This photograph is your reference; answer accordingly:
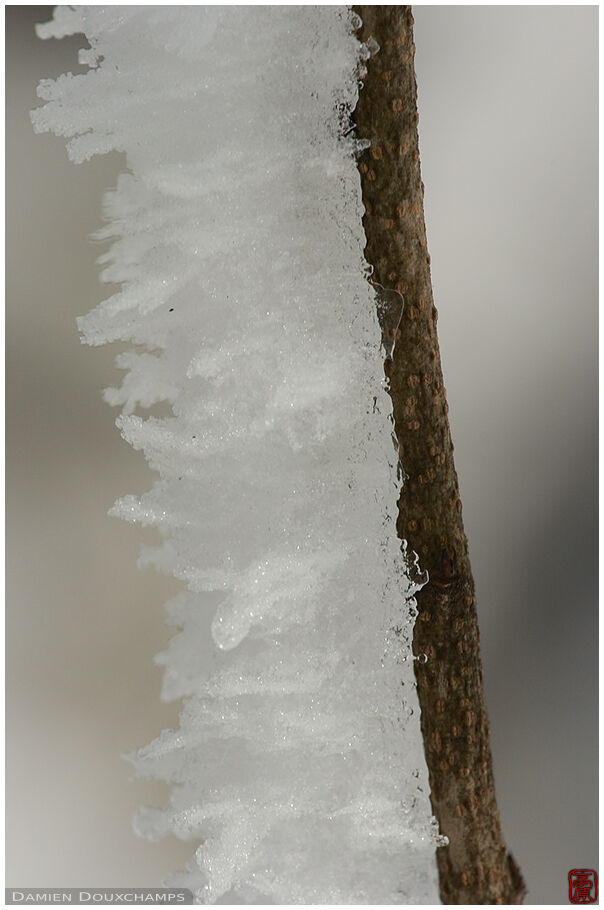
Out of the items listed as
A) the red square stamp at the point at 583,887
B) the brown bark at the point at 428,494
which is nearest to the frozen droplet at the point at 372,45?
the brown bark at the point at 428,494

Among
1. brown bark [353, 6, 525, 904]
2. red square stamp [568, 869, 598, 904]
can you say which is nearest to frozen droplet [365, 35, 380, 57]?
brown bark [353, 6, 525, 904]

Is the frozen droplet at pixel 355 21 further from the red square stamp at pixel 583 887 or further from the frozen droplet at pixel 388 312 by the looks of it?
the red square stamp at pixel 583 887

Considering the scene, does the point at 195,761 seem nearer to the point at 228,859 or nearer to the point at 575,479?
the point at 228,859

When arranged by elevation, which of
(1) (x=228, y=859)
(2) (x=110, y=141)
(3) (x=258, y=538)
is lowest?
(1) (x=228, y=859)

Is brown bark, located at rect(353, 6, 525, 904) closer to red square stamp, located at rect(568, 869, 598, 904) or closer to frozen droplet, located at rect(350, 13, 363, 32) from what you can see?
frozen droplet, located at rect(350, 13, 363, 32)

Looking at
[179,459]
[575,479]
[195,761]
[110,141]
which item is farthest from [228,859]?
[575,479]

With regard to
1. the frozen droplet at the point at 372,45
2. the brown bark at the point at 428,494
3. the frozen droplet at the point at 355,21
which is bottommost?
the brown bark at the point at 428,494
